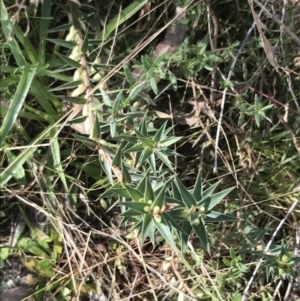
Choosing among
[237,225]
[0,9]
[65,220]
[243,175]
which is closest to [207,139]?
[243,175]

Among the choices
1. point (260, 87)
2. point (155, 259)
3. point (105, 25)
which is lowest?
point (155, 259)

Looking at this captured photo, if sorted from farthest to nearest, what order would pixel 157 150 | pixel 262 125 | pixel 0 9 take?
pixel 262 125 → pixel 0 9 → pixel 157 150

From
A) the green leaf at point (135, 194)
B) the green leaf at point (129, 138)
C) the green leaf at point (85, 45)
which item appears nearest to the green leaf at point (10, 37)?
the green leaf at point (85, 45)

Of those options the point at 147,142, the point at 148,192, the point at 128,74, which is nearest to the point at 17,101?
the point at 128,74

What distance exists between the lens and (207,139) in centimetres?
164

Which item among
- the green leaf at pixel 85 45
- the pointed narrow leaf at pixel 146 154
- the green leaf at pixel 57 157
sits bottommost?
the green leaf at pixel 57 157

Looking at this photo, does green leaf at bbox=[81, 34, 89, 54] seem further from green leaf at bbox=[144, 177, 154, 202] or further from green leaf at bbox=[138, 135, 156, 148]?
green leaf at bbox=[144, 177, 154, 202]

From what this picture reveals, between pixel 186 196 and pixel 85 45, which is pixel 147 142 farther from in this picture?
pixel 85 45

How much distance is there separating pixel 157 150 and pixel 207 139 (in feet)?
1.55

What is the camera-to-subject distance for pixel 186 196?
3.46 feet

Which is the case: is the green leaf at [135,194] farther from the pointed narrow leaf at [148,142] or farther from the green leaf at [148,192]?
the pointed narrow leaf at [148,142]

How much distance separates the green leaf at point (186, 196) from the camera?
1.05 m

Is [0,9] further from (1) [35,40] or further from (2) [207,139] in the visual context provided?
(2) [207,139]

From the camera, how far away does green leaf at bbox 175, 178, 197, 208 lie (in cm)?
105
